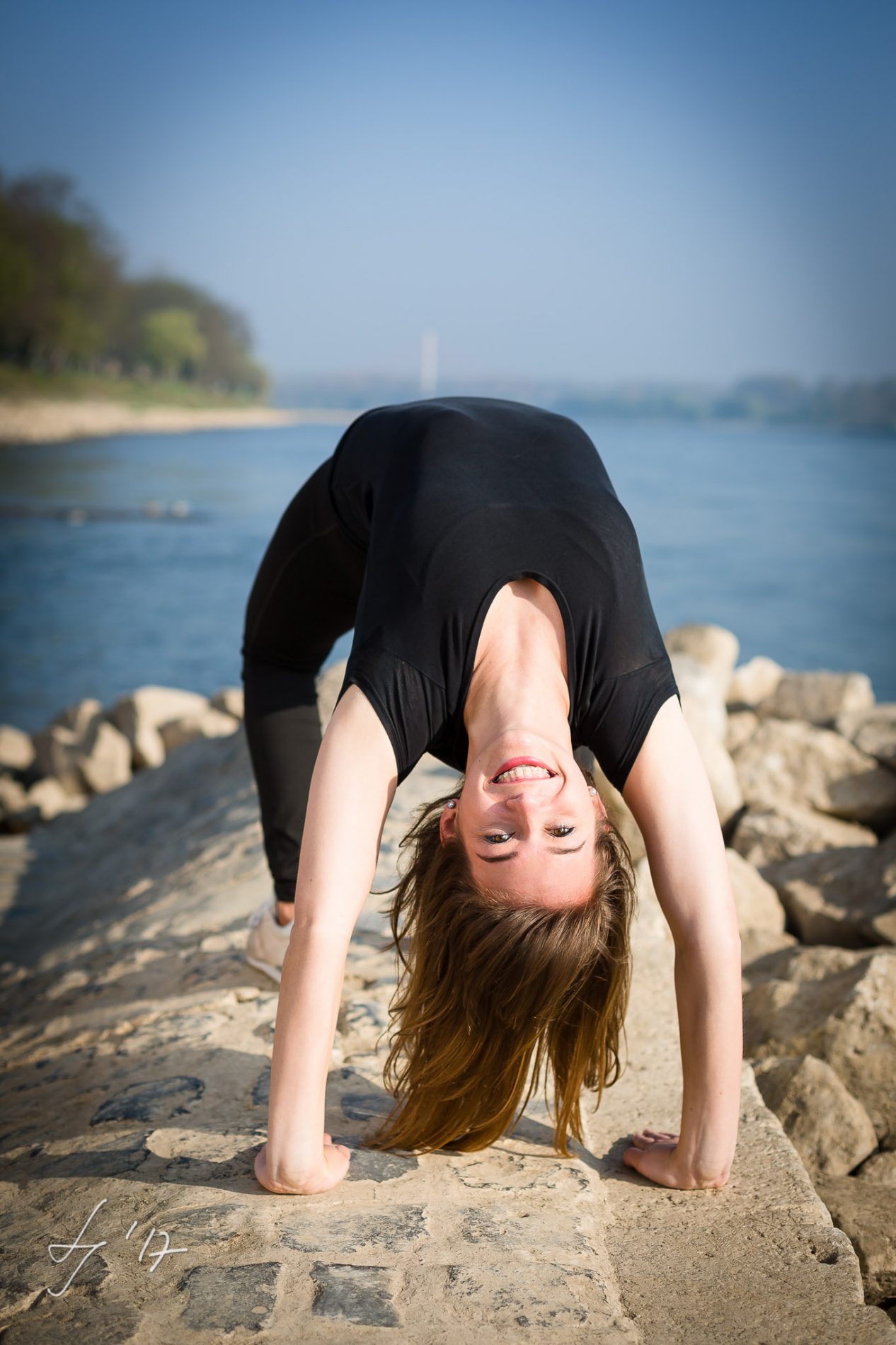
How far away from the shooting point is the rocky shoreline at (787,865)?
2258mm

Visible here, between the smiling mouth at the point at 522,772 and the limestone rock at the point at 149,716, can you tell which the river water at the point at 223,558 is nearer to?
the limestone rock at the point at 149,716

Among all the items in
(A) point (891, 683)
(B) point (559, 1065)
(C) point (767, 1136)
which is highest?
(B) point (559, 1065)

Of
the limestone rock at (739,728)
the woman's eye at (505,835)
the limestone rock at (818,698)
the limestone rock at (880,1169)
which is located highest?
the woman's eye at (505,835)

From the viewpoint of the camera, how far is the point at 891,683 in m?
14.8

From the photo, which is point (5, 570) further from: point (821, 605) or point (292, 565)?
point (292, 565)

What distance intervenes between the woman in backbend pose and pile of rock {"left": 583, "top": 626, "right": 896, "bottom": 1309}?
52 centimetres

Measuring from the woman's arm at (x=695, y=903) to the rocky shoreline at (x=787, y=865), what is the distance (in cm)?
26

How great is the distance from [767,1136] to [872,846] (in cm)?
183

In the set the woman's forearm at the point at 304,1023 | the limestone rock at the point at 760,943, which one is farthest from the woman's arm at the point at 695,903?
the limestone rock at the point at 760,943

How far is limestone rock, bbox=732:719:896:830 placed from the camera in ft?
14.8

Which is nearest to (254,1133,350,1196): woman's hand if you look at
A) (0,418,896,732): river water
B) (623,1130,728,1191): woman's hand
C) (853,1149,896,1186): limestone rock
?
(623,1130,728,1191): woman's hand

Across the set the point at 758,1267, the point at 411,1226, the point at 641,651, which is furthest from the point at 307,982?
the point at 758,1267

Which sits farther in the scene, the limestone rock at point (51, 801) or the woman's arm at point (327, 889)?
the limestone rock at point (51, 801)

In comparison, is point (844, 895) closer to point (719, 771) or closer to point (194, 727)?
point (719, 771)
